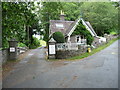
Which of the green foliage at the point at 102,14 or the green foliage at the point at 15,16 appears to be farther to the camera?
the green foliage at the point at 102,14

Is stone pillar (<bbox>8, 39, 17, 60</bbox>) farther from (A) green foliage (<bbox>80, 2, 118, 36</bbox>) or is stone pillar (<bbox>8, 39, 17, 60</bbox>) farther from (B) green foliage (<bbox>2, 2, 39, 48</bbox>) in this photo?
(A) green foliage (<bbox>80, 2, 118, 36</bbox>)

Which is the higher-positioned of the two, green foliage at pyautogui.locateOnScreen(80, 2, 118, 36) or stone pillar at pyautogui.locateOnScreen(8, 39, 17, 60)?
green foliage at pyautogui.locateOnScreen(80, 2, 118, 36)

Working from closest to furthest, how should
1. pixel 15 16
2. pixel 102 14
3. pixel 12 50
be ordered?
pixel 15 16 → pixel 12 50 → pixel 102 14

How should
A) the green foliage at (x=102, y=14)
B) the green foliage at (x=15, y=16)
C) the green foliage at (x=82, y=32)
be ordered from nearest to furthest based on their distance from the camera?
the green foliage at (x=15, y=16)
the green foliage at (x=82, y=32)
the green foliage at (x=102, y=14)

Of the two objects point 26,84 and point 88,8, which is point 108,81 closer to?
point 26,84

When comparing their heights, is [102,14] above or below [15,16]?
above

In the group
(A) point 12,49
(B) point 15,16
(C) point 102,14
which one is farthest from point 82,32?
(B) point 15,16

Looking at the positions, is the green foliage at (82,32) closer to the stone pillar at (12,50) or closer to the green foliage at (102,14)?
the green foliage at (102,14)

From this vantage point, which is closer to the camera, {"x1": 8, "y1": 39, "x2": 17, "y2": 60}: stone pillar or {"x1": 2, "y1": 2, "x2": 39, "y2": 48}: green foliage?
{"x1": 2, "y1": 2, "x2": 39, "y2": 48}: green foliage

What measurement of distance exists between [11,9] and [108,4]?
25.3 meters

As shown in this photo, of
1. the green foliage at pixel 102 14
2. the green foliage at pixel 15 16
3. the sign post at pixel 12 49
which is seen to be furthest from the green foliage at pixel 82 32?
the green foliage at pixel 15 16

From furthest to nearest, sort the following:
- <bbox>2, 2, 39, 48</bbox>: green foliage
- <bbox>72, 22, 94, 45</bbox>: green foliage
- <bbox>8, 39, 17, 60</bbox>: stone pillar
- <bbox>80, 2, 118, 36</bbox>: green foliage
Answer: <bbox>80, 2, 118, 36</bbox>: green foliage
<bbox>72, 22, 94, 45</bbox>: green foliage
<bbox>8, 39, 17, 60</bbox>: stone pillar
<bbox>2, 2, 39, 48</bbox>: green foliage

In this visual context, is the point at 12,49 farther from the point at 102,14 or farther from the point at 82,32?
the point at 102,14

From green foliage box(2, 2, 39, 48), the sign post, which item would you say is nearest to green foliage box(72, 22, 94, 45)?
the sign post
